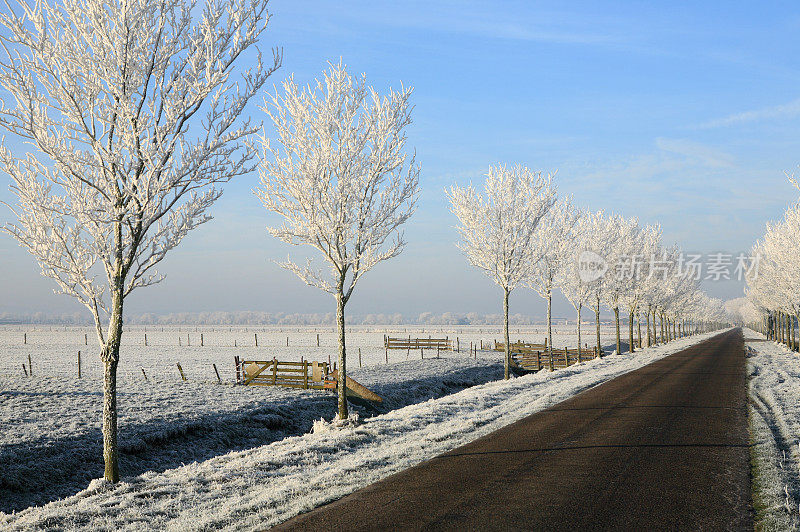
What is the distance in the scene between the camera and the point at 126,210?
10188 millimetres

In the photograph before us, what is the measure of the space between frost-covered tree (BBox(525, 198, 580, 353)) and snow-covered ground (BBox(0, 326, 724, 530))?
1776 centimetres

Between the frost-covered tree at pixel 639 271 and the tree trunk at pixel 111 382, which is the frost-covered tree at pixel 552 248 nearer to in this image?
the frost-covered tree at pixel 639 271

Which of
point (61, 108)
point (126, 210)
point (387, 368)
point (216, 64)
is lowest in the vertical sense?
point (387, 368)

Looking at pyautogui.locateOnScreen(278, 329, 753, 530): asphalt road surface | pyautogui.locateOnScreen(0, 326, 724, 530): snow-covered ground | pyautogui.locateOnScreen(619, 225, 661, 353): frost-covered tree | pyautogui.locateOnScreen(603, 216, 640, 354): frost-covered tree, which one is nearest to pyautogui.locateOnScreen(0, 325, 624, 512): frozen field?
pyautogui.locateOnScreen(0, 326, 724, 530): snow-covered ground

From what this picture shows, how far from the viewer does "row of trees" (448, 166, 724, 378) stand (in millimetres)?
28328

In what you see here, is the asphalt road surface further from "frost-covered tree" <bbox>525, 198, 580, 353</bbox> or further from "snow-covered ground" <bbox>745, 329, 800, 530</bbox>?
"frost-covered tree" <bbox>525, 198, 580, 353</bbox>

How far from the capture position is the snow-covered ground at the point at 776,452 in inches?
311

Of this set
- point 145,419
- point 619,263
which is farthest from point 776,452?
point 619,263

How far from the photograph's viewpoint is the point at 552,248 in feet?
116

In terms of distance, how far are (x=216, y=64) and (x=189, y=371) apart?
3272cm

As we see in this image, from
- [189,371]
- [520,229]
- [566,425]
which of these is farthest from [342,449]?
[189,371]

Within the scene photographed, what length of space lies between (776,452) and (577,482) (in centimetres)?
529

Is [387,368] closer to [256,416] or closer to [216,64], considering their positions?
[256,416]

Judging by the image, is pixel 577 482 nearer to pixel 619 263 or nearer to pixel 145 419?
pixel 145 419
